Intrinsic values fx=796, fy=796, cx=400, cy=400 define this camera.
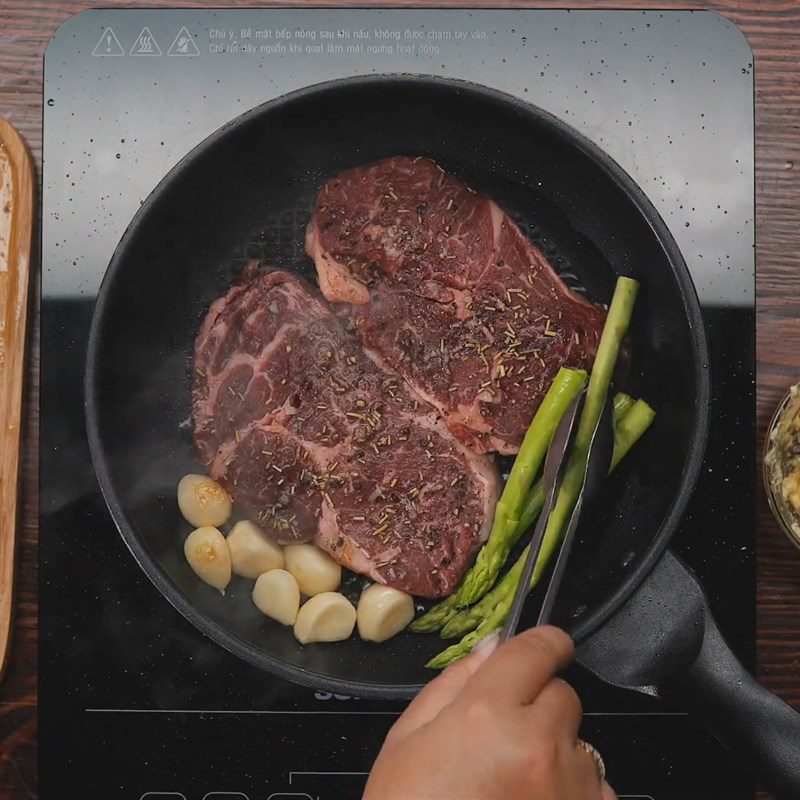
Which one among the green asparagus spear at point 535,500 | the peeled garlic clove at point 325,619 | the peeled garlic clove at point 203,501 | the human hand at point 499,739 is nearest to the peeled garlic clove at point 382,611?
the peeled garlic clove at point 325,619

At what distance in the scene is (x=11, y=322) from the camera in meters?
1.96

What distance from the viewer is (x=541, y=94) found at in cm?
197

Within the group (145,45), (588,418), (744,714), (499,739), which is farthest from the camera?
(145,45)

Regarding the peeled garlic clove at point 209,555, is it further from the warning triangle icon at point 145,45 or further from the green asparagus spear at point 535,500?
the warning triangle icon at point 145,45

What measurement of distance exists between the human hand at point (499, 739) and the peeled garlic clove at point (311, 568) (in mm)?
663

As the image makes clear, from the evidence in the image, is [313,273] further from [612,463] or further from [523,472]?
[612,463]

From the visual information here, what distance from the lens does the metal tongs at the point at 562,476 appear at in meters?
1.65

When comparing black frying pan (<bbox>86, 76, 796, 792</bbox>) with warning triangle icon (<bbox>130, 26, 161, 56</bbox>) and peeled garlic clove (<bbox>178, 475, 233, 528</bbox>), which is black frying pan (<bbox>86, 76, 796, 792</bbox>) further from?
warning triangle icon (<bbox>130, 26, 161, 56</bbox>)

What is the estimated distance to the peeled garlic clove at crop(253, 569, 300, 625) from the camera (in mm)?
1929

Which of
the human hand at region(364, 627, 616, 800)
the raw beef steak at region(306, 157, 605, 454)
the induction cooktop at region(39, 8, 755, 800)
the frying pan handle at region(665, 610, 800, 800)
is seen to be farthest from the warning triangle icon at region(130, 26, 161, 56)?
the frying pan handle at region(665, 610, 800, 800)

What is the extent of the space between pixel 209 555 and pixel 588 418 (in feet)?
3.17

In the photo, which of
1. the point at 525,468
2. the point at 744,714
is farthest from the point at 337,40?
the point at 744,714

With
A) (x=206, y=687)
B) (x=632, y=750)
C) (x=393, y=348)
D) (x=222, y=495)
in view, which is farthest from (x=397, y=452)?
(x=632, y=750)

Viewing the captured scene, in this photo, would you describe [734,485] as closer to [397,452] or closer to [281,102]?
[397,452]
